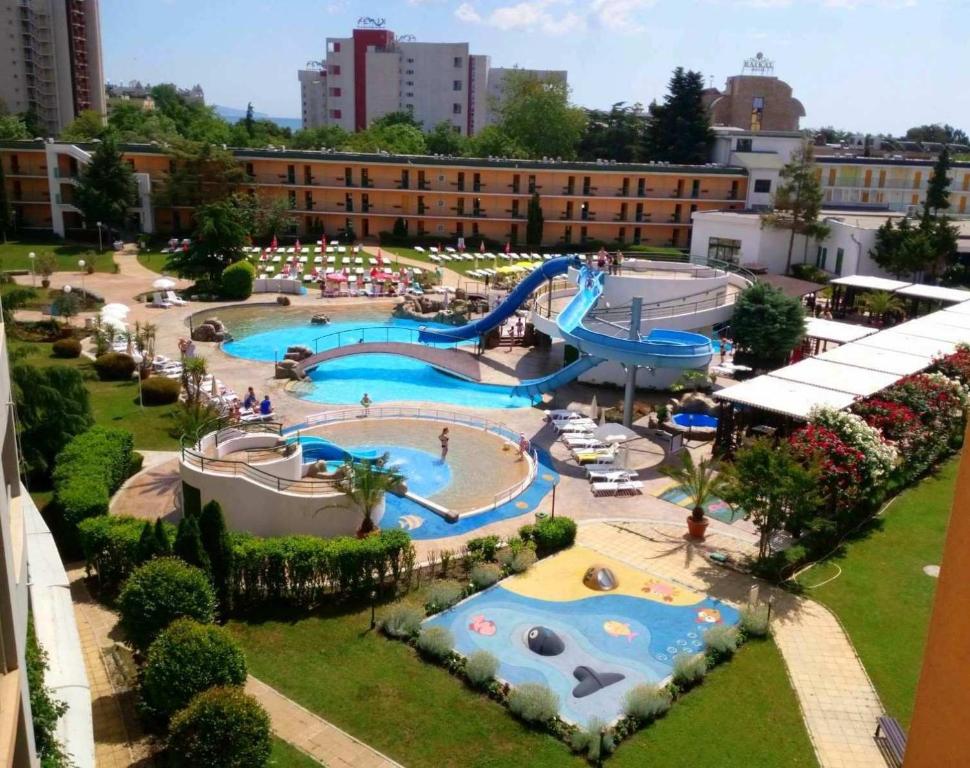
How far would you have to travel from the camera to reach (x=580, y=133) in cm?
9644

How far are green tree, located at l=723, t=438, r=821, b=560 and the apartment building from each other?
54.1 metres

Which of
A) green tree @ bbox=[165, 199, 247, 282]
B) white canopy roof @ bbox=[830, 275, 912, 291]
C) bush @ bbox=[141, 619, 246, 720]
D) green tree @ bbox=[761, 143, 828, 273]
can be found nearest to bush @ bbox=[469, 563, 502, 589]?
bush @ bbox=[141, 619, 246, 720]

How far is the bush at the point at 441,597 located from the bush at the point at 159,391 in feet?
56.8

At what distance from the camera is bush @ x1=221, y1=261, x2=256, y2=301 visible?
2037 inches

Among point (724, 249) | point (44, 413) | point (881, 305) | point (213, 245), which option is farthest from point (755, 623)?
point (724, 249)

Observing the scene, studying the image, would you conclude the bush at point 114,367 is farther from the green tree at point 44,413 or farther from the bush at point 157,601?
the bush at point 157,601

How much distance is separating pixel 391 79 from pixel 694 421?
116821 mm

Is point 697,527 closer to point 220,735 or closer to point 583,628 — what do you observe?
point 583,628

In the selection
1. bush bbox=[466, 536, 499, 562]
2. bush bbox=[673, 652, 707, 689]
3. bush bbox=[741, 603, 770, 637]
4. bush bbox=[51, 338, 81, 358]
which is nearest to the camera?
bush bbox=[673, 652, 707, 689]

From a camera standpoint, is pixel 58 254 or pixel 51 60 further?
pixel 51 60

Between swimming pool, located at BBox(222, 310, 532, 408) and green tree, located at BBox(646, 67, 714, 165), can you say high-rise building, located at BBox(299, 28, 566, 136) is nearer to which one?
green tree, located at BBox(646, 67, 714, 165)

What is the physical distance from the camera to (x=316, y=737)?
48.2 feet

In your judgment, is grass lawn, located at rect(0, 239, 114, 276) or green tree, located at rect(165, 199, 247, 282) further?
grass lawn, located at rect(0, 239, 114, 276)

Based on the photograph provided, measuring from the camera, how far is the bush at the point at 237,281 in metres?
51.8
